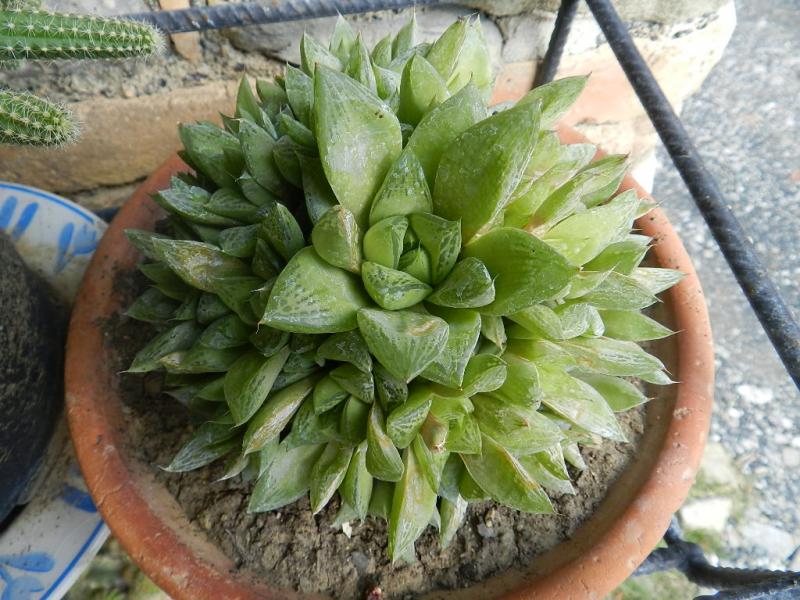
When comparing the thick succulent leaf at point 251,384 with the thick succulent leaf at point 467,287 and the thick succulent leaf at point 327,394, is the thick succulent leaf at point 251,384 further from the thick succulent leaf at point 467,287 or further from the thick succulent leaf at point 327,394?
the thick succulent leaf at point 467,287

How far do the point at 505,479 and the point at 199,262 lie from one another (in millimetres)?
400

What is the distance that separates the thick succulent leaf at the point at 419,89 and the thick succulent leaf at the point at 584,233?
19cm

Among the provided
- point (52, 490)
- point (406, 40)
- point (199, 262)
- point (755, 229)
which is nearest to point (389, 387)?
point (199, 262)

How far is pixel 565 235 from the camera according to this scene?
613 millimetres

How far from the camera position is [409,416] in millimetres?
580

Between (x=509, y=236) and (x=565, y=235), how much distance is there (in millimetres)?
106

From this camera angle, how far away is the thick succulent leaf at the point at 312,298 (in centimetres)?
51

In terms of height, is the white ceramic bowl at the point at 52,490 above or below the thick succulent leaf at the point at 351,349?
below

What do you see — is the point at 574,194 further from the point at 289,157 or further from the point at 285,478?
the point at 285,478

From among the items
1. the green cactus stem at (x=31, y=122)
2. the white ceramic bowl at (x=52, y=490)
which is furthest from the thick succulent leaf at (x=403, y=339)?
the white ceramic bowl at (x=52, y=490)

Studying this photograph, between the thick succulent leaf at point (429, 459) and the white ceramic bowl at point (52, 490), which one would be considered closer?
the thick succulent leaf at point (429, 459)

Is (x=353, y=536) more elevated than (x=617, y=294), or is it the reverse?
(x=617, y=294)

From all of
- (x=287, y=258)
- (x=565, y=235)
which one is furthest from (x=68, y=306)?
(x=565, y=235)

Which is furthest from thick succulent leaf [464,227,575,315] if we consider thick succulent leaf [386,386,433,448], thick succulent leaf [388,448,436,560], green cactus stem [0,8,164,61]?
green cactus stem [0,8,164,61]
